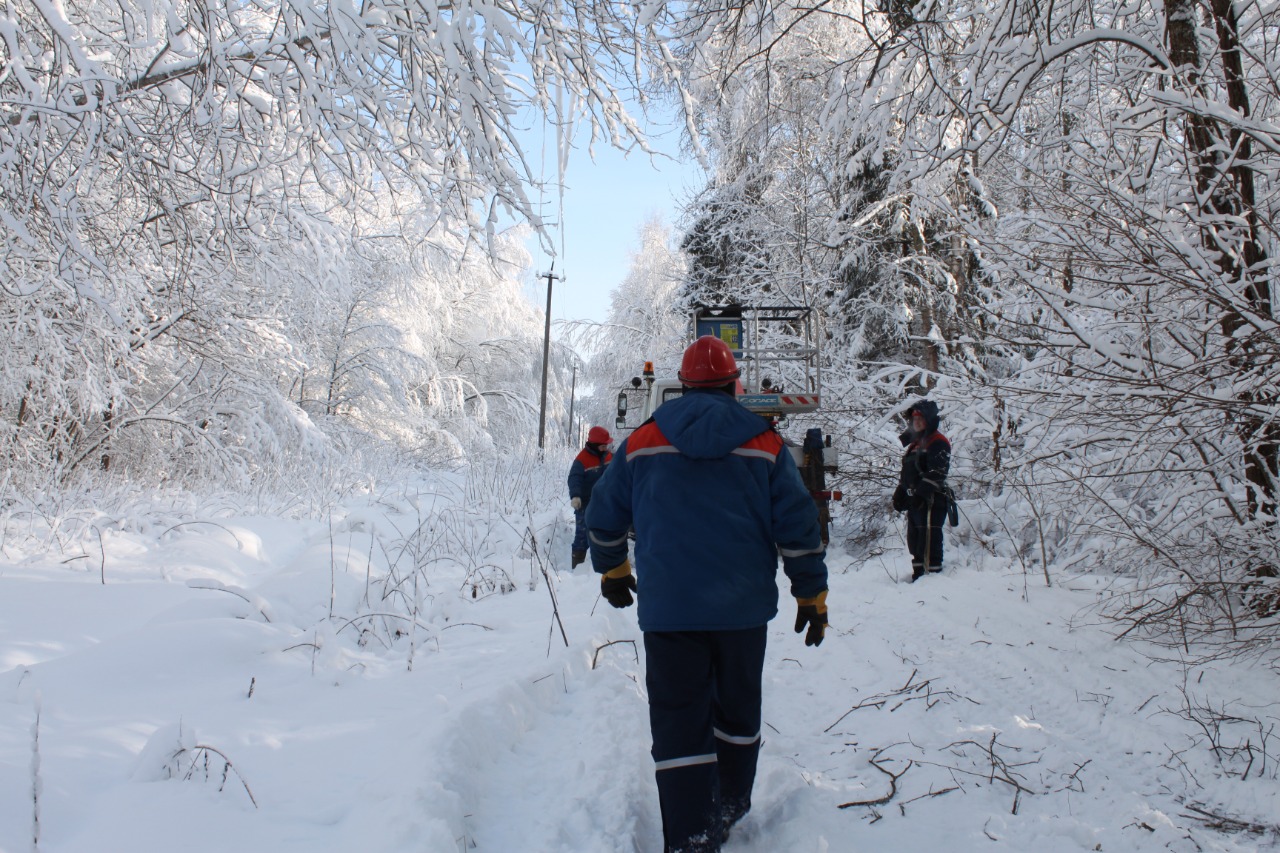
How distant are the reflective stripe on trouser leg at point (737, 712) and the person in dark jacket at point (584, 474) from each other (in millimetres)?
4967

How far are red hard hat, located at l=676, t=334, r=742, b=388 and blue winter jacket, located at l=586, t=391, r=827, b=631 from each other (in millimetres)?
108

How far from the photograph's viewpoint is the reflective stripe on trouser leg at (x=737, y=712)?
2.53 m

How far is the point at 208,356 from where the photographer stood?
31.2 feet

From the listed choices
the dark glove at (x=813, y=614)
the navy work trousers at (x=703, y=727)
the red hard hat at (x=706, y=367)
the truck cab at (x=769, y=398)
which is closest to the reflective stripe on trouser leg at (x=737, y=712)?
the navy work trousers at (x=703, y=727)


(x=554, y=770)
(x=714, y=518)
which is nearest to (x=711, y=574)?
(x=714, y=518)

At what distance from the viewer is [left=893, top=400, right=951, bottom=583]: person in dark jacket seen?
7023 mm

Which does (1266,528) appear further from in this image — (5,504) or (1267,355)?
(5,504)

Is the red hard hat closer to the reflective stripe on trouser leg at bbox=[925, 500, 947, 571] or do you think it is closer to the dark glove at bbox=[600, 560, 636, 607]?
the dark glove at bbox=[600, 560, 636, 607]

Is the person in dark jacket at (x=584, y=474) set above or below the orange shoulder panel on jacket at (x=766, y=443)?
below

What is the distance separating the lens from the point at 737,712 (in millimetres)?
2559

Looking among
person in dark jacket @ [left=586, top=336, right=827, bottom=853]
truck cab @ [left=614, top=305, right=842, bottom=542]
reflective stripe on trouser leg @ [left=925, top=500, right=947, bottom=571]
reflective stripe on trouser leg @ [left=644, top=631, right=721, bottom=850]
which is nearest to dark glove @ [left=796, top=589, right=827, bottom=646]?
person in dark jacket @ [left=586, top=336, right=827, bottom=853]

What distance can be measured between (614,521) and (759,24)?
9.45 feet

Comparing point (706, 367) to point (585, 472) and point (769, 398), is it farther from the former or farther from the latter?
point (769, 398)

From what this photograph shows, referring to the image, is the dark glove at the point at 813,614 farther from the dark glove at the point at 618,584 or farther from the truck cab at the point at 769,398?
the truck cab at the point at 769,398
